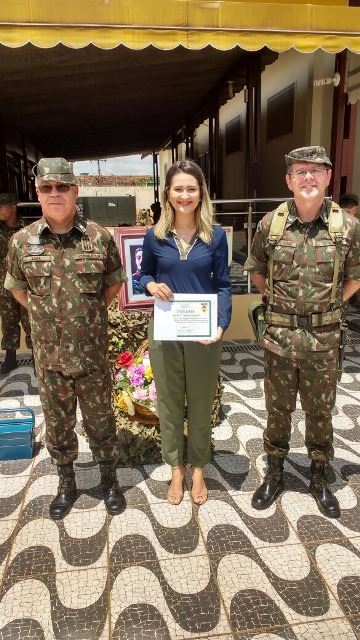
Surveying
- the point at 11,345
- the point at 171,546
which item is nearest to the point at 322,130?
the point at 11,345

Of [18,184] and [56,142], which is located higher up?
[56,142]

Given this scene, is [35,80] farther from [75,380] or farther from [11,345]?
[75,380]

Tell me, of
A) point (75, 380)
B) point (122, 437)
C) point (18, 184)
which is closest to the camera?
point (75, 380)

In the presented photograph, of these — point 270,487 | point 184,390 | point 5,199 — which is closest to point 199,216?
point 184,390

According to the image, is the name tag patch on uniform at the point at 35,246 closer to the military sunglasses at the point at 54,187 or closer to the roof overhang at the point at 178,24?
the military sunglasses at the point at 54,187

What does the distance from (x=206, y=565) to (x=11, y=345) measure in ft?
12.0

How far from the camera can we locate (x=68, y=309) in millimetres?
→ 2424

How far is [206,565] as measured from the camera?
235cm

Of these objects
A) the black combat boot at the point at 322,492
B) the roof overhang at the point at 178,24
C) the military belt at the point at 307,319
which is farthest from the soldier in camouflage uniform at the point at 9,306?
the black combat boot at the point at 322,492

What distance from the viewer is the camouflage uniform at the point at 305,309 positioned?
245 cm

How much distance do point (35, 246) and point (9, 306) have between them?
290 centimetres

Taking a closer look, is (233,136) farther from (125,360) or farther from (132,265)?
(125,360)

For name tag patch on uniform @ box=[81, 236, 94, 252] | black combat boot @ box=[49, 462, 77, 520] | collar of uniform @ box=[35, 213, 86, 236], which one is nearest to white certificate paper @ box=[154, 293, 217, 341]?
name tag patch on uniform @ box=[81, 236, 94, 252]

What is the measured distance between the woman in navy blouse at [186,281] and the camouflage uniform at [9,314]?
288 cm
